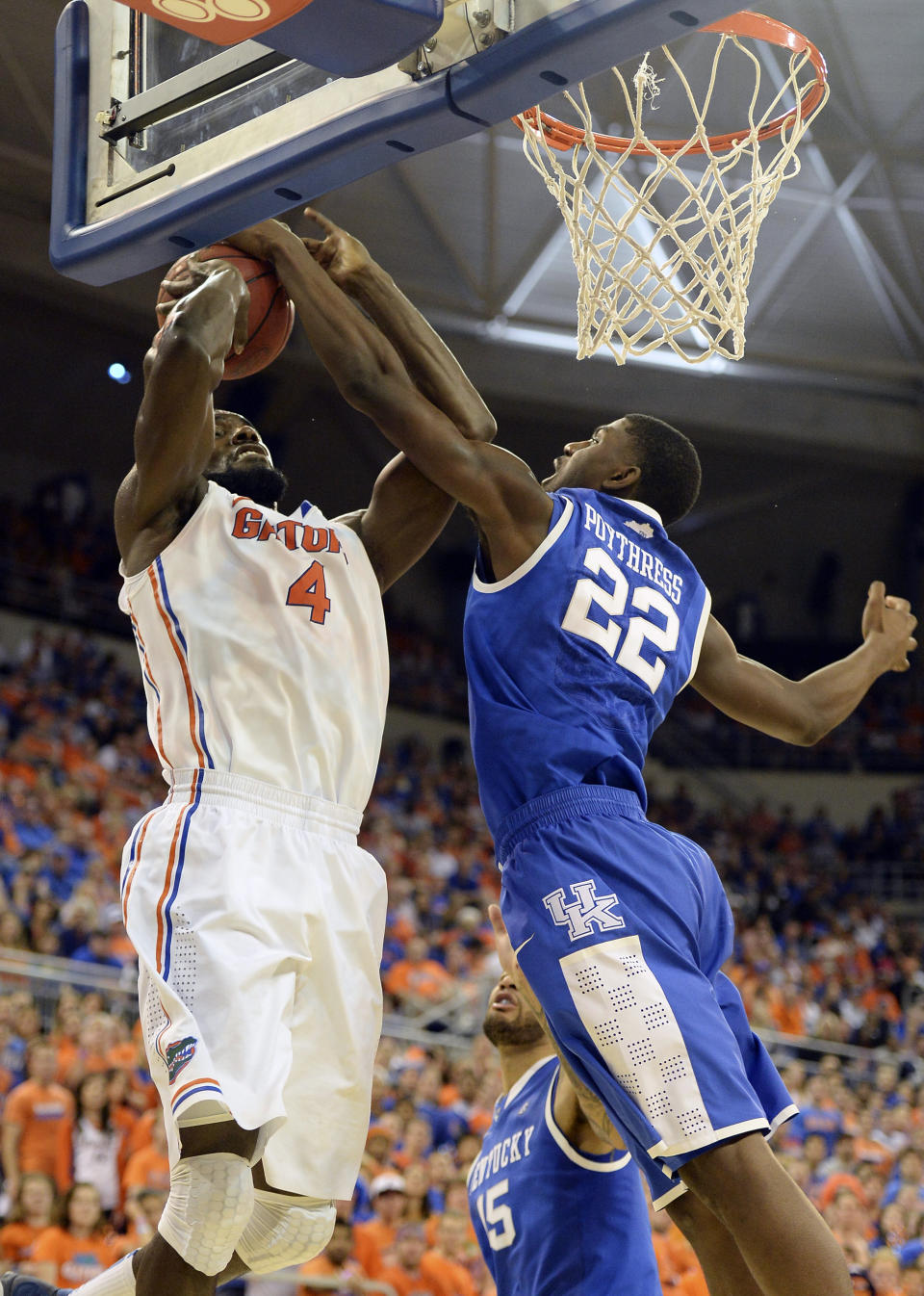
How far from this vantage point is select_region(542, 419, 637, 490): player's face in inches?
146

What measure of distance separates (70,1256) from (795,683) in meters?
4.42

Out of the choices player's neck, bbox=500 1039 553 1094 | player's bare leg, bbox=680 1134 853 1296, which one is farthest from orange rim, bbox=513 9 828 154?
player's bare leg, bbox=680 1134 853 1296

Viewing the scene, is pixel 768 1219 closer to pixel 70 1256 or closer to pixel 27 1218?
pixel 70 1256

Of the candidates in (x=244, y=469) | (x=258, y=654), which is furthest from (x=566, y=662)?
(x=244, y=469)

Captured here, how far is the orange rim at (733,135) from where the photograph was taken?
14.8 ft

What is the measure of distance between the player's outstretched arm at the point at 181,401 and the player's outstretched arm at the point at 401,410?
0.58 feet

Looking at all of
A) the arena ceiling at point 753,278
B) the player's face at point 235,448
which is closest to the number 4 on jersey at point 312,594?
the player's face at point 235,448

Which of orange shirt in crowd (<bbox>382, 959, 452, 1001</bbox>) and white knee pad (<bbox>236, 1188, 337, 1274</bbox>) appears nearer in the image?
white knee pad (<bbox>236, 1188, 337, 1274</bbox>)

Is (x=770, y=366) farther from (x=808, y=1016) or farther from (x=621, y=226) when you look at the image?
(x=621, y=226)

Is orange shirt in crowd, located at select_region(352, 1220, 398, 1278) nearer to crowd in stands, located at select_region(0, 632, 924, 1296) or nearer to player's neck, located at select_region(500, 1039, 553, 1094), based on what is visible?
crowd in stands, located at select_region(0, 632, 924, 1296)

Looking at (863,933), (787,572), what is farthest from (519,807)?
(787,572)

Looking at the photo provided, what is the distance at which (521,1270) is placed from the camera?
3.75 m

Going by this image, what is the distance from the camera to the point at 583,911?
303 cm

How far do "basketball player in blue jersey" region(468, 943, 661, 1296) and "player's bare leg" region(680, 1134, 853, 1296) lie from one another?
2.31ft
